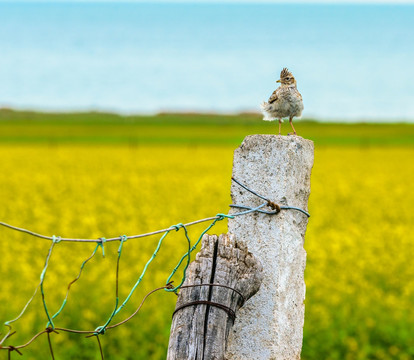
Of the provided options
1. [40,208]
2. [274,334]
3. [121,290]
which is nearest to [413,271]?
[121,290]

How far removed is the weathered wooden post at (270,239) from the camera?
2223mm

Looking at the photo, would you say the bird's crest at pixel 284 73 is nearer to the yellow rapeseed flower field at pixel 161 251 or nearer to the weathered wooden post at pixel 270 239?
the weathered wooden post at pixel 270 239

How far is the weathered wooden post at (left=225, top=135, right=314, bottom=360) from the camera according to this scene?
2.22 metres

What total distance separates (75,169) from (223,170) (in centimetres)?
440

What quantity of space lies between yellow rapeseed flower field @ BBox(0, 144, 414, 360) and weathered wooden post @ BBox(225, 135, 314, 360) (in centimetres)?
321

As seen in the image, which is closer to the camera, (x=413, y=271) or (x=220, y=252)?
Answer: (x=220, y=252)

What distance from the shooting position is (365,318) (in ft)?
19.6

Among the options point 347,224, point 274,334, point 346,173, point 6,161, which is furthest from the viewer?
point 6,161

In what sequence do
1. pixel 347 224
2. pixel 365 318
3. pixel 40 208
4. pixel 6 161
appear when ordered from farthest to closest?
pixel 6 161, pixel 40 208, pixel 347 224, pixel 365 318

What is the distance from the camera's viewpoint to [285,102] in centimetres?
253

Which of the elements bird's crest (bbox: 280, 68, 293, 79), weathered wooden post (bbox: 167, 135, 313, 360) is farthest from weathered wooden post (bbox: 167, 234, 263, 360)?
bird's crest (bbox: 280, 68, 293, 79)

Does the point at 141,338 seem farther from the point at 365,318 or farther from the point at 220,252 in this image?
the point at 220,252

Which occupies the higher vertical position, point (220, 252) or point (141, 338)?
point (220, 252)

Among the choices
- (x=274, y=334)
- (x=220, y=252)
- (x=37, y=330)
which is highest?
(x=220, y=252)
